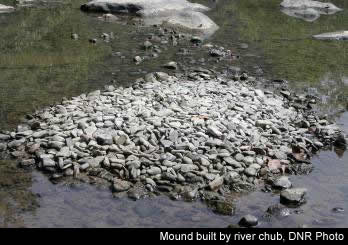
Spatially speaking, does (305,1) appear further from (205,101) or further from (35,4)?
(205,101)

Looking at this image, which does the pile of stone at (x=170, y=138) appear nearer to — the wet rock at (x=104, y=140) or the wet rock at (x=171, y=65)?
the wet rock at (x=104, y=140)

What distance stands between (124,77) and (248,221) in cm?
1189

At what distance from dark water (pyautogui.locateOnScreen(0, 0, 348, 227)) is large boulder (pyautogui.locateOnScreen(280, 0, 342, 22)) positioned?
1.08 metres

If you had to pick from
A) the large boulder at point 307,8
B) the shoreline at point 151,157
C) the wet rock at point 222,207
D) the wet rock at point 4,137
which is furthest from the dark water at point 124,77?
the wet rock at point 4,137

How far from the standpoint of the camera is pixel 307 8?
41344mm

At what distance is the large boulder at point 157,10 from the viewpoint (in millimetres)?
33094

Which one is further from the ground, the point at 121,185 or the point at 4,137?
the point at 4,137

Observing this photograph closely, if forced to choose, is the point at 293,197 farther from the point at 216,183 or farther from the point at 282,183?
the point at 216,183

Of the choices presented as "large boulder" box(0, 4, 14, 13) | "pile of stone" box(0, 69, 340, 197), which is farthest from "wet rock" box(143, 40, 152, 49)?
"large boulder" box(0, 4, 14, 13)

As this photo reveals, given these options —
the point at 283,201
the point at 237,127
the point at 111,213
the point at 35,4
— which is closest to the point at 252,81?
the point at 237,127

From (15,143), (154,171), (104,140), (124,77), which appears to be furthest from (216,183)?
(124,77)

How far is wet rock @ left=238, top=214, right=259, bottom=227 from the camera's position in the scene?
11.5 meters

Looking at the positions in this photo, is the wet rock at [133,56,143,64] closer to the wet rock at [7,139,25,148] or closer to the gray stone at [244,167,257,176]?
the wet rock at [7,139,25,148]

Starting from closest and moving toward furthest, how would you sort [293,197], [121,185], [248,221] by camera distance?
[248,221]
[293,197]
[121,185]
